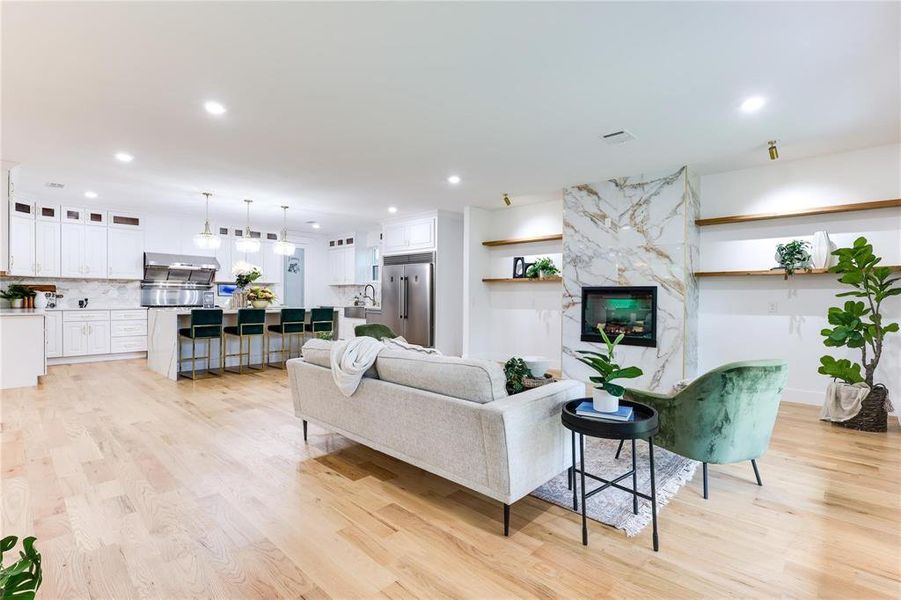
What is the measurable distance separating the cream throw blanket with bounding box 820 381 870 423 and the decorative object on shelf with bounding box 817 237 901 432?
0.03m

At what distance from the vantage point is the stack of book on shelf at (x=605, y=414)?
78.8 inches

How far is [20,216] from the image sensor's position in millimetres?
6324

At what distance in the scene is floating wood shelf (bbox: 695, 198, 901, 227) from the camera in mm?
3975

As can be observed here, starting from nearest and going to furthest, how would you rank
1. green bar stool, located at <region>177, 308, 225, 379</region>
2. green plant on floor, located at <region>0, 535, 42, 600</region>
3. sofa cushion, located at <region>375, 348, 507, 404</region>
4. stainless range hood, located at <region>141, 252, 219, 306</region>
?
green plant on floor, located at <region>0, 535, 42, 600</region> → sofa cushion, located at <region>375, 348, 507, 404</region> → green bar stool, located at <region>177, 308, 225, 379</region> → stainless range hood, located at <region>141, 252, 219, 306</region>

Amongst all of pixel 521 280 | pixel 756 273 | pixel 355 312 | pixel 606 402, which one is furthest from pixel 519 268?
pixel 606 402

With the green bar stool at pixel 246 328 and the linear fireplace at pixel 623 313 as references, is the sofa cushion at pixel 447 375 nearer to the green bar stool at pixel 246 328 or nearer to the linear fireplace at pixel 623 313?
the linear fireplace at pixel 623 313

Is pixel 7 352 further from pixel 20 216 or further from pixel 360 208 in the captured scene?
pixel 360 208

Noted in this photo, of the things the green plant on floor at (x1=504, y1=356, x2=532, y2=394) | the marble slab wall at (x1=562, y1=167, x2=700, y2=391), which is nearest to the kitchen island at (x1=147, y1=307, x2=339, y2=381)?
the marble slab wall at (x1=562, y1=167, x2=700, y2=391)

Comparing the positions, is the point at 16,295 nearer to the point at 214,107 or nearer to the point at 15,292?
the point at 15,292

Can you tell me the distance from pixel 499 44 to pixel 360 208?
4.66m

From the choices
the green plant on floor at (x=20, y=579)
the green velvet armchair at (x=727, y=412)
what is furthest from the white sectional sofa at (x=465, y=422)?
the green plant on floor at (x=20, y=579)

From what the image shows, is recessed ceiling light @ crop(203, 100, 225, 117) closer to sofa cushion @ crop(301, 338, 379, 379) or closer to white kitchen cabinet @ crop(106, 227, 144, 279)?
sofa cushion @ crop(301, 338, 379, 379)

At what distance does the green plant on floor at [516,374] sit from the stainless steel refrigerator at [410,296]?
170 inches

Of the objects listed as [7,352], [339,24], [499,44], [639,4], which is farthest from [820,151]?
[7,352]
